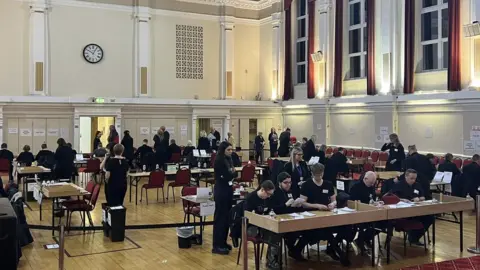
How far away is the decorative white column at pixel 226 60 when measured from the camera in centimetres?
2355

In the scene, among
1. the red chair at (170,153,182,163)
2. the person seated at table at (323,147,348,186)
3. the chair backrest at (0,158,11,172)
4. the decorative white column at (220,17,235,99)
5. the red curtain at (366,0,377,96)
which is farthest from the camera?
the decorative white column at (220,17,235,99)

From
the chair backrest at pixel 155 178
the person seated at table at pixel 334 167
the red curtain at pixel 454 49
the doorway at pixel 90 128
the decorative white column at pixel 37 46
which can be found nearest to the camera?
the chair backrest at pixel 155 178

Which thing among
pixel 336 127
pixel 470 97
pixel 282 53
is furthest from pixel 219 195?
pixel 282 53

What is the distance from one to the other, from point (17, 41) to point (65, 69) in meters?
2.11

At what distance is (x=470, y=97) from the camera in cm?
1408

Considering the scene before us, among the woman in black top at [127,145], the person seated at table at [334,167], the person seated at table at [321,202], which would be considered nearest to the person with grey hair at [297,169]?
the person seated at table at [321,202]

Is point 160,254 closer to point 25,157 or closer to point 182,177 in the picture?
point 182,177

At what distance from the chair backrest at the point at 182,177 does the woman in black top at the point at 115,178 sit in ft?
11.0

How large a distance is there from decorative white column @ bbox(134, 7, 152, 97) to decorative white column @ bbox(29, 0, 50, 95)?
3884 mm

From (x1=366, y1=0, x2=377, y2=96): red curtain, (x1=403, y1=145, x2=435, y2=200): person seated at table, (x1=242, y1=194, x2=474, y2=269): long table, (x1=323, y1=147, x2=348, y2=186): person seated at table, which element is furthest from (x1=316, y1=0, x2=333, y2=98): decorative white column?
(x1=242, y1=194, x2=474, y2=269): long table

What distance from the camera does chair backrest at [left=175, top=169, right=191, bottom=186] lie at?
12105 millimetres

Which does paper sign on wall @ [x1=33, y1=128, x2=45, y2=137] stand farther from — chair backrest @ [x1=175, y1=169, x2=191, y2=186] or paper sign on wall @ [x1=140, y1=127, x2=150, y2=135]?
chair backrest @ [x1=175, y1=169, x2=191, y2=186]

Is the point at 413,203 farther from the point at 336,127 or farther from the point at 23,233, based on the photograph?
the point at 336,127

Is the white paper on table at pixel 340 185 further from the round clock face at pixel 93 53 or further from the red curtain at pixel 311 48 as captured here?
the round clock face at pixel 93 53
